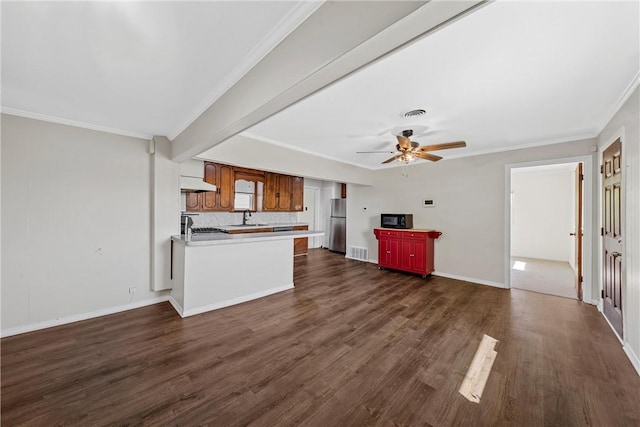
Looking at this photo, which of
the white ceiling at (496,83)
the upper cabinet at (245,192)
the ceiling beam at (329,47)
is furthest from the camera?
the upper cabinet at (245,192)

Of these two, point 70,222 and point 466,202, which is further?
point 466,202

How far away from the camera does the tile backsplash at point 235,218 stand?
5356mm

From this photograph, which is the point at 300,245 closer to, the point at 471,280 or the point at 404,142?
the point at 471,280

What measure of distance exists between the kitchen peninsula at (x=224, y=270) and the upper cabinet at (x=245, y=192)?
1696 mm

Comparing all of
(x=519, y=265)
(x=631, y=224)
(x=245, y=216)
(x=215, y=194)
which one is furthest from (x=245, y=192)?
(x=519, y=265)

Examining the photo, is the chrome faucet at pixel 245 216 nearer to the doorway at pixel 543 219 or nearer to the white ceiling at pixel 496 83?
the white ceiling at pixel 496 83

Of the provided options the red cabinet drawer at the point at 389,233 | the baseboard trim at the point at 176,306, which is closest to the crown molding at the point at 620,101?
the red cabinet drawer at the point at 389,233

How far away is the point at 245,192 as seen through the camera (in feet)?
19.0

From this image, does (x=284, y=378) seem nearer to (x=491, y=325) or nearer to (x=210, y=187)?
(x=491, y=325)

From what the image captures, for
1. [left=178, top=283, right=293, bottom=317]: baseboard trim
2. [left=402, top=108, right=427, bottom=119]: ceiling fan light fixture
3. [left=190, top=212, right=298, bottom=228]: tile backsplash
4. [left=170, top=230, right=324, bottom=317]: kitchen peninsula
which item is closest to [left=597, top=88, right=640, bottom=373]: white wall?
[left=402, top=108, right=427, bottom=119]: ceiling fan light fixture

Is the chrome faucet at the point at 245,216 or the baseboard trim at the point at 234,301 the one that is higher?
the chrome faucet at the point at 245,216

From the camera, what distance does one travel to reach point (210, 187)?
159 inches

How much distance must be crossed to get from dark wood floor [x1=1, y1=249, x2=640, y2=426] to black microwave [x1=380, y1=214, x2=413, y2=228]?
219 cm

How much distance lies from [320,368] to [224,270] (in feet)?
6.30
